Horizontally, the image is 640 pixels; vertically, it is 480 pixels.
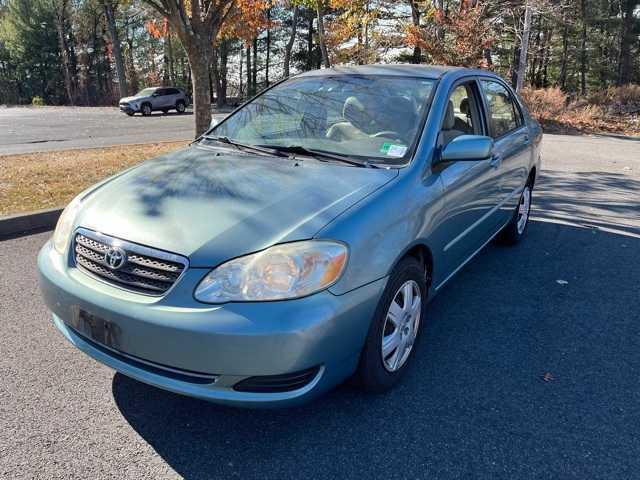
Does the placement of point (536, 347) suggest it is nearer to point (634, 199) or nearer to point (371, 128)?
point (371, 128)

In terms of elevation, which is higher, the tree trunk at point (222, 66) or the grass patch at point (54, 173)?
the tree trunk at point (222, 66)

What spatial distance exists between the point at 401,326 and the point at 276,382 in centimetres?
86

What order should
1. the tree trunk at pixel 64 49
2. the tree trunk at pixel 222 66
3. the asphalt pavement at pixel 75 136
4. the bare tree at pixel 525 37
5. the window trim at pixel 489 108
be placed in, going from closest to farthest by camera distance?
the window trim at pixel 489 108 → the asphalt pavement at pixel 75 136 → the bare tree at pixel 525 37 → the tree trunk at pixel 64 49 → the tree trunk at pixel 222 66

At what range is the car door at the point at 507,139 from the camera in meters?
4.07

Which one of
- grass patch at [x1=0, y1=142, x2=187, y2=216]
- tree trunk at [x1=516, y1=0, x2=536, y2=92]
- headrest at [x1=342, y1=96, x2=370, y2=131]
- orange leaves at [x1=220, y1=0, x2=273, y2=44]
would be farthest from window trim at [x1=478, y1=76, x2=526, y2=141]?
tree trunk at [x1=516, y1=0, x2=536, y2=92]

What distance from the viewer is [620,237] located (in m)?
5.45

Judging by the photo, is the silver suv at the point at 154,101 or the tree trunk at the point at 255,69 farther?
the tree trunk at the point at 255,69

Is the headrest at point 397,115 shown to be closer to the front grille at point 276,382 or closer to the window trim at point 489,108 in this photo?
the window trim at point 489,108

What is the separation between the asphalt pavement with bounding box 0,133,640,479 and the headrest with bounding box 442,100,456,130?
130 cm

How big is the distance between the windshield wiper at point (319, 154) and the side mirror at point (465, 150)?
46 centimetres

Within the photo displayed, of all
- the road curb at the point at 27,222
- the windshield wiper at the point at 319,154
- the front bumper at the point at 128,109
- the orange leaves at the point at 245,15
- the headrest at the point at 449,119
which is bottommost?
the front bumper at the point at 128,109

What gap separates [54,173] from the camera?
7641 mm

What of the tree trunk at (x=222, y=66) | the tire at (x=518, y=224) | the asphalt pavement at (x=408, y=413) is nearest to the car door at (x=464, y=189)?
the asphalt pavement at (x=408, y=413)

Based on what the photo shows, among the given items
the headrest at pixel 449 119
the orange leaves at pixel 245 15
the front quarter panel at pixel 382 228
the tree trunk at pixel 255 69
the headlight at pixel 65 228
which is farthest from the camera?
the tree trunk at pixel 255 69
